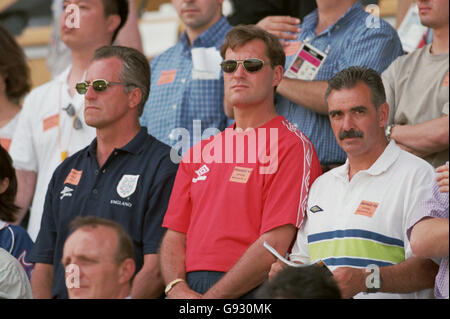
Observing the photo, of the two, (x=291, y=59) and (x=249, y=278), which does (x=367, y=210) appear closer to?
(x=249, y=278)

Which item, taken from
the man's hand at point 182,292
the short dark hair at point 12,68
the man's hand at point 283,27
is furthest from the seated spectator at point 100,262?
the short dark hair at point 12,68

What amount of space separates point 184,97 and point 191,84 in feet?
0.28

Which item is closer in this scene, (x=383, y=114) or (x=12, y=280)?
(x=383, y=114)

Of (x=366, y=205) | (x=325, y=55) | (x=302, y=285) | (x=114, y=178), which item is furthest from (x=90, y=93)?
(x=302, y=285)

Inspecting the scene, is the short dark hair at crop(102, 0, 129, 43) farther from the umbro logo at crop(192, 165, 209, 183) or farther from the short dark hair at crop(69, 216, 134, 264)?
the short dark hair at crop(69, 216, 134, 264)

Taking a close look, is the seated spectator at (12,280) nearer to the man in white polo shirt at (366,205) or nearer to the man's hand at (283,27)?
the man in white polo shirt at (366,205)

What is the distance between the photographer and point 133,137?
445cm

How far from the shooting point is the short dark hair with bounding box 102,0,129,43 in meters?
5.36

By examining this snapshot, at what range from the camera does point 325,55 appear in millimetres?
4512

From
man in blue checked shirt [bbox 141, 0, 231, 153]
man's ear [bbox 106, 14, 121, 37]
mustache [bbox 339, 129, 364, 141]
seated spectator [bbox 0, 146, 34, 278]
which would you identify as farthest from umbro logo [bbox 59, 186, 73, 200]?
mustache [bbox 339, 129, 364, 141]

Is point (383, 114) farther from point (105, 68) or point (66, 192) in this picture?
point (66, 192)

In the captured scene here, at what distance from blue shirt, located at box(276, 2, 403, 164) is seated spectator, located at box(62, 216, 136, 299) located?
1340 millimetres
